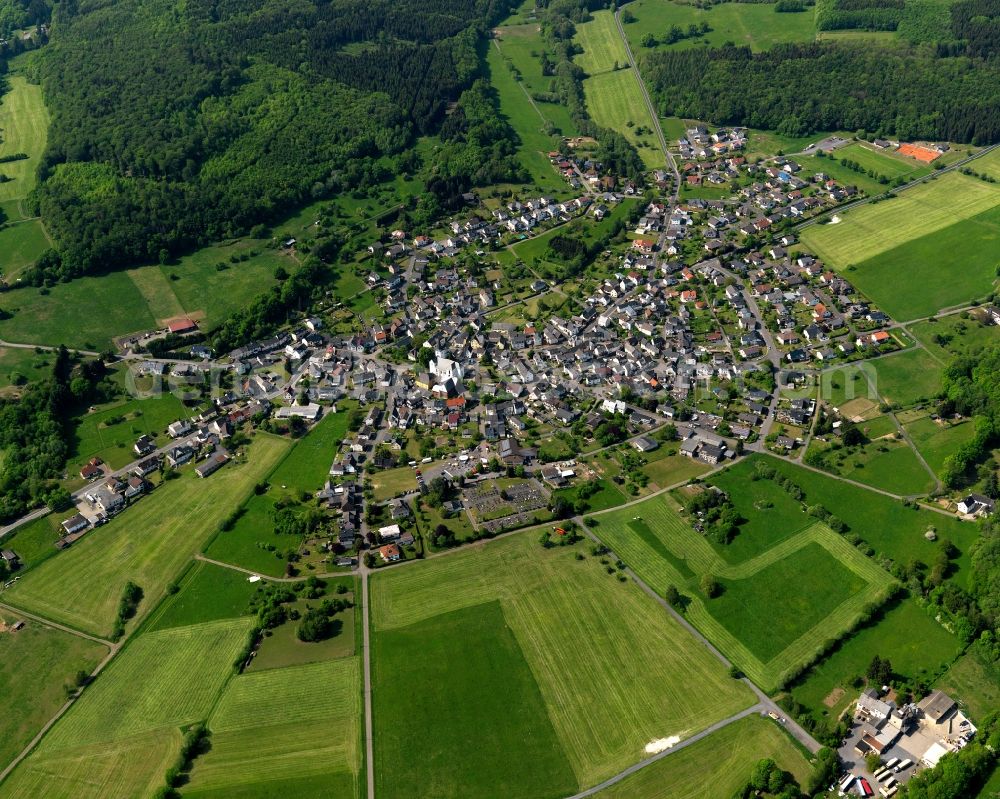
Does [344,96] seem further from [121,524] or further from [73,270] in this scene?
[121,524]

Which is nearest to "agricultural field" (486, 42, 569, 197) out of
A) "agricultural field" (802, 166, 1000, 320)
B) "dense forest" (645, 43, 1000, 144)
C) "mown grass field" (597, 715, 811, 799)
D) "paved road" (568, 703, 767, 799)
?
"dense forest" (645, 43, 1000, 144)

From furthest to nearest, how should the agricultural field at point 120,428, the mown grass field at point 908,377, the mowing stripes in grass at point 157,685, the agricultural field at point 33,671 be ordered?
the mown grass field at point 908,377 < the agricultural field at point 120,428 < the agricultural field at point 33,671 < the mowing stripes in grass at point 157,685

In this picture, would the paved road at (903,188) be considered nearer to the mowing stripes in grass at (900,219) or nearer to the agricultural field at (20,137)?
the mowing stripes in grass at (900,219)

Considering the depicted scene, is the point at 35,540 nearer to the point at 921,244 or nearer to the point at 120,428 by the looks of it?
the point at 120,428

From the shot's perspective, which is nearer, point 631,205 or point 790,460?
point 790,460

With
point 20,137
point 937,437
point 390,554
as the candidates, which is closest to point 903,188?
point 937,437

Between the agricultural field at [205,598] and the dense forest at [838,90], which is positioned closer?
the agricultural field at [205,598]

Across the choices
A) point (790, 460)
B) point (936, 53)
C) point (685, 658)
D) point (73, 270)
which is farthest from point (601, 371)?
point (936, 53)

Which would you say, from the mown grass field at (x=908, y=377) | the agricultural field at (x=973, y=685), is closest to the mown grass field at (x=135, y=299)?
the mown grass field at (x=908, y=377)
